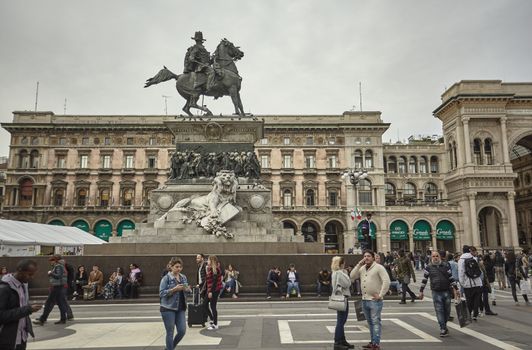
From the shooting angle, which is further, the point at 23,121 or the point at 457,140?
the point at 23,121

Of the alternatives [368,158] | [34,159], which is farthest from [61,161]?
[368,158]

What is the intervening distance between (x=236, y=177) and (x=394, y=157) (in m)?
51.5

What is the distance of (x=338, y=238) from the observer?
5709 cm

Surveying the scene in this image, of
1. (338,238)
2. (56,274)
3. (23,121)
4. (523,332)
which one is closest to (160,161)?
(23,121)

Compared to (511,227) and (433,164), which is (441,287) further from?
(433,164)

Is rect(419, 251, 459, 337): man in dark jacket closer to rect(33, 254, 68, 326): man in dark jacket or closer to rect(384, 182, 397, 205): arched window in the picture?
rect(33, 254, 68, 326): man in dark jacket

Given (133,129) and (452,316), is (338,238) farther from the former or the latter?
(452,316)

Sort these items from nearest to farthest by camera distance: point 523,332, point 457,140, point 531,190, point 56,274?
point 523,332 → point 56,274 → point 457,140 → point 531,190

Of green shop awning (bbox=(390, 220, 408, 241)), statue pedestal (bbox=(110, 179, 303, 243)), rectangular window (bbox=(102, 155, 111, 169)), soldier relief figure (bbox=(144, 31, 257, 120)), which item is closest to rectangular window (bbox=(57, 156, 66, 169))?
rectangular window (bbox=(102, 155, 111, 169))

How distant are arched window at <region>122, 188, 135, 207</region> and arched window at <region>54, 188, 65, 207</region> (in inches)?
317

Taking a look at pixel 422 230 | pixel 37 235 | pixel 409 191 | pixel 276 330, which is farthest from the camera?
pixel 409 191

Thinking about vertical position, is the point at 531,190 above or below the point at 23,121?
below

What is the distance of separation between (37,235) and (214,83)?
1529 centimetres

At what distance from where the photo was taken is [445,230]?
54.7 m
